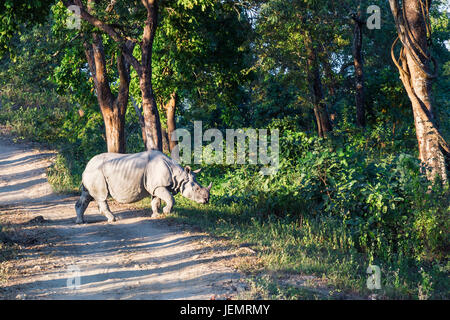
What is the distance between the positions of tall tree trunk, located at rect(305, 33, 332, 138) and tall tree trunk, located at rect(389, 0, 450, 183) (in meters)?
9.21

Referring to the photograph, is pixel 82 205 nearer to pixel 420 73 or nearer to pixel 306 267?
pixel 306 267

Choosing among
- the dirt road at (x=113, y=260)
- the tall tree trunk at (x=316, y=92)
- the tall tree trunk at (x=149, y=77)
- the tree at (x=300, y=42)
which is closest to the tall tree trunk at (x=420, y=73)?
the dirt road at (x=113, y=260)

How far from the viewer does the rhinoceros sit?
1160cm

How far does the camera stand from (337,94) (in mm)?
29109

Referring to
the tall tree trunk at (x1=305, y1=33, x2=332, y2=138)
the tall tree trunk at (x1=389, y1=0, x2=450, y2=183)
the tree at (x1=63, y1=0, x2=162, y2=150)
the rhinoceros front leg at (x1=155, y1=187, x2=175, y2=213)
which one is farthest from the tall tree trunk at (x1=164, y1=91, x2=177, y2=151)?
the tall tree trunk at (x1=389, y1=0, x2=450, y2=183)

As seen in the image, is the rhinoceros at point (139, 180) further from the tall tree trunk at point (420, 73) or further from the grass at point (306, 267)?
the tall tree trunk at point (420, 73)

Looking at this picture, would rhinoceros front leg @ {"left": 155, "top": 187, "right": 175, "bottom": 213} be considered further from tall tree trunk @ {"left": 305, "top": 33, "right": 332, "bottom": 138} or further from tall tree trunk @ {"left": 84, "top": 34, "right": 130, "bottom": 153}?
tall tree trunk @ {"left": 305, "top": 33, "right": 332, "bottom": 138}

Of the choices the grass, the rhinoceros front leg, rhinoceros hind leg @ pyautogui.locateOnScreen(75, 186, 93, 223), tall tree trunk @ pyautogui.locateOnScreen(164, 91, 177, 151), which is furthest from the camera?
tall tree trunk @ pyautogui.locateOnScreen(164, 91, 177, 151)

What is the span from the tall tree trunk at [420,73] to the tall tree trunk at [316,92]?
9.21 m

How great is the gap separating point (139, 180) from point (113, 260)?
3.59 meters

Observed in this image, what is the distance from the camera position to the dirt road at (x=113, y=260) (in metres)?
6.62

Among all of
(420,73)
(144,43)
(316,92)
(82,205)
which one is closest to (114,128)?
(144,43)
